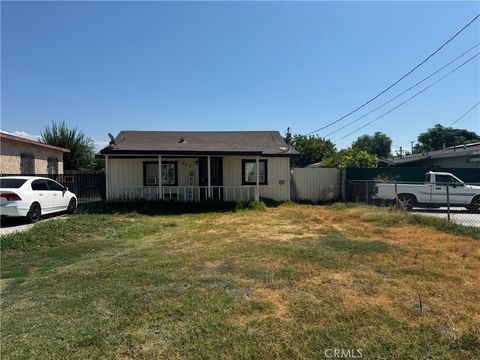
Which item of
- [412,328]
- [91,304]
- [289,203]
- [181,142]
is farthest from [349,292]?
[181,142]

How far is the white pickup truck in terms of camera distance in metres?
15.3

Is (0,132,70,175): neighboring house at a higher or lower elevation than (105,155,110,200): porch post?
higher

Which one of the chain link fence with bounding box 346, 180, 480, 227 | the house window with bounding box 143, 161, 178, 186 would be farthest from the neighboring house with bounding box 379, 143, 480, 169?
the house window with bounding box 143, 161, 178, 186

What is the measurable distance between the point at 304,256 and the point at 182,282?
2.54 metres

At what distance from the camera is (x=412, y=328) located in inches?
144

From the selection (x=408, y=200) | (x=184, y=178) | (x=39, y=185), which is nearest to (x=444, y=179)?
(x=408, y=200)

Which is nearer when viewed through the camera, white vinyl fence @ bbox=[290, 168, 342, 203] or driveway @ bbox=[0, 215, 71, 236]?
driveway @ bbox=[0, 215, 71, 236]

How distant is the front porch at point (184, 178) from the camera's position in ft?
55.7

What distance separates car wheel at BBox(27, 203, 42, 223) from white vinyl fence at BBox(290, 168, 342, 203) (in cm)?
1249

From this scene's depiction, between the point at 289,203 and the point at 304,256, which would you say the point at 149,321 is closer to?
the point at 304,256

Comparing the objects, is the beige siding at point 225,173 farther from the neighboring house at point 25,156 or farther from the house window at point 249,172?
the neighboring house at point 25,156

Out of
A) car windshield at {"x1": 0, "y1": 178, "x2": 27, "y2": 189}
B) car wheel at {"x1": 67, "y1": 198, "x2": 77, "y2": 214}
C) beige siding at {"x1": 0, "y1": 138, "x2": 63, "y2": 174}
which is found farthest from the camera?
beige siding at {"x1": 0, "y1": 138, "x2": 63, "y2": 174}

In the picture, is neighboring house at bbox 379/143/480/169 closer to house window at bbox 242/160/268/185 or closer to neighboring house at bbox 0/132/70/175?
house window at bbox 242/160/268/185

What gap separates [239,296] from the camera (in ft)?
15.0
